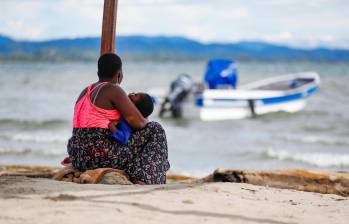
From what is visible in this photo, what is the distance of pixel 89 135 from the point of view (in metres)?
5.01

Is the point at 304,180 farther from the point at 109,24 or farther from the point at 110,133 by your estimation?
the point at 109,24

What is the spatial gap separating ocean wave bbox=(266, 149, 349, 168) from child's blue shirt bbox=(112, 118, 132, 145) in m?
6.80

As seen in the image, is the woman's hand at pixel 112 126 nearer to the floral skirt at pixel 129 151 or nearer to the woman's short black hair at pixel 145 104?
the floral skirt at pixel 129 151

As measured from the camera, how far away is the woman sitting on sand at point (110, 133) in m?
4.98

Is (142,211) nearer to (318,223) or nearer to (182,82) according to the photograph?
(318,223)

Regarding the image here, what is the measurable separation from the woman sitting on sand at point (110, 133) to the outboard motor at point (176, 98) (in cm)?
1331

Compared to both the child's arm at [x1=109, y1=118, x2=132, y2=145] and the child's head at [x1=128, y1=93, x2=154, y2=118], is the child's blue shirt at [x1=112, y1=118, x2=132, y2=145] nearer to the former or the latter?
the child's arm at [x1=109, y1=118, x2=132, y2=145]

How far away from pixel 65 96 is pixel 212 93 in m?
10.1

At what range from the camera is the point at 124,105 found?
4949 mm

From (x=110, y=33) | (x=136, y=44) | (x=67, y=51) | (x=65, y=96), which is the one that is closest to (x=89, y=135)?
(x=110, y=33)

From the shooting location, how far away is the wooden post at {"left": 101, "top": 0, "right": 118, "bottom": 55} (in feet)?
18.6

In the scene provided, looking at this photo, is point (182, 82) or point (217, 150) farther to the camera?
point (182, 82)

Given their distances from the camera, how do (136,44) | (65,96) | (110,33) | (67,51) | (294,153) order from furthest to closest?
(136,44) → (67,51) → (65,96) → (294,153) → (110,33)

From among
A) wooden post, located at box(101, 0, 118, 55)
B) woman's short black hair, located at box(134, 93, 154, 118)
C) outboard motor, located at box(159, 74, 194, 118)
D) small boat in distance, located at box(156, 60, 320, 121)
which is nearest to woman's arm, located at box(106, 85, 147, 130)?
woman's short black hair, located at box(134, 93, 154, 118)
